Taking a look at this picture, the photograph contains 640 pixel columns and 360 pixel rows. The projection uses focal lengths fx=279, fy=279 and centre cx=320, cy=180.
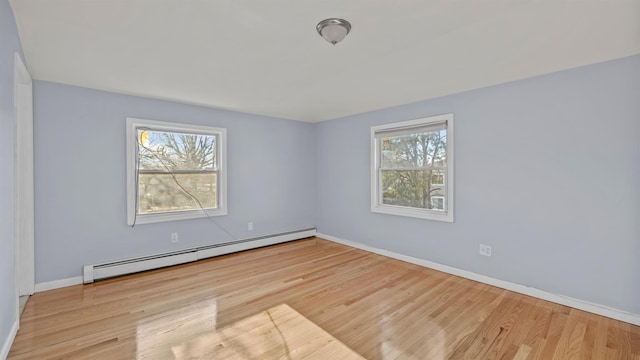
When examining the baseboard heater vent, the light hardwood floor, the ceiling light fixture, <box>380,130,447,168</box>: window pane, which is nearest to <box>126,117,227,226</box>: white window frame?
the baseboard heater vent


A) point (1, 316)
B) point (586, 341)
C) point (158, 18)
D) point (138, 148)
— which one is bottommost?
point (586, 341)

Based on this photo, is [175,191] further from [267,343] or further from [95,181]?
[267,343]

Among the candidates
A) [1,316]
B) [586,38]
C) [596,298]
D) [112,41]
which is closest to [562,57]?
[586,38]

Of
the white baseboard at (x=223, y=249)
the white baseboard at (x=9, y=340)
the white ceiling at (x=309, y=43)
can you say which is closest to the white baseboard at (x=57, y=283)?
the white baseboard at (x=223, y=249)

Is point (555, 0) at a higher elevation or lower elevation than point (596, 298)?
higher

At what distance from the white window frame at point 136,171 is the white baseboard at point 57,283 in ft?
2.51

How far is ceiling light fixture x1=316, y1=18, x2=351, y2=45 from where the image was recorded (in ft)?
6.01

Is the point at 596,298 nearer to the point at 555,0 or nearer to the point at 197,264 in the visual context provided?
the point at 555,0

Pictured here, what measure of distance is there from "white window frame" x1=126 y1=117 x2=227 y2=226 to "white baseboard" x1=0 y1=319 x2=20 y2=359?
1456 mm

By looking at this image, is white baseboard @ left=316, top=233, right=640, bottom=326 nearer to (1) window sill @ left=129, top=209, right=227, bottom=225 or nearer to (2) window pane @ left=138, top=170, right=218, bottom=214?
(1) window sill @ left=129, top=209, right=227, bottom=225

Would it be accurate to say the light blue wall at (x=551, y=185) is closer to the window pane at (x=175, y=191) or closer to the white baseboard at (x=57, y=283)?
the window pane at (x=175, y=191)

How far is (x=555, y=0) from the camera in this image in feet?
5.35

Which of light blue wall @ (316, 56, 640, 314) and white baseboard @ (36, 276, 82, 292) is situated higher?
light blue wall @ (316, 56, 640, 314)

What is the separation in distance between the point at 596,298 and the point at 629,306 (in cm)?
20
